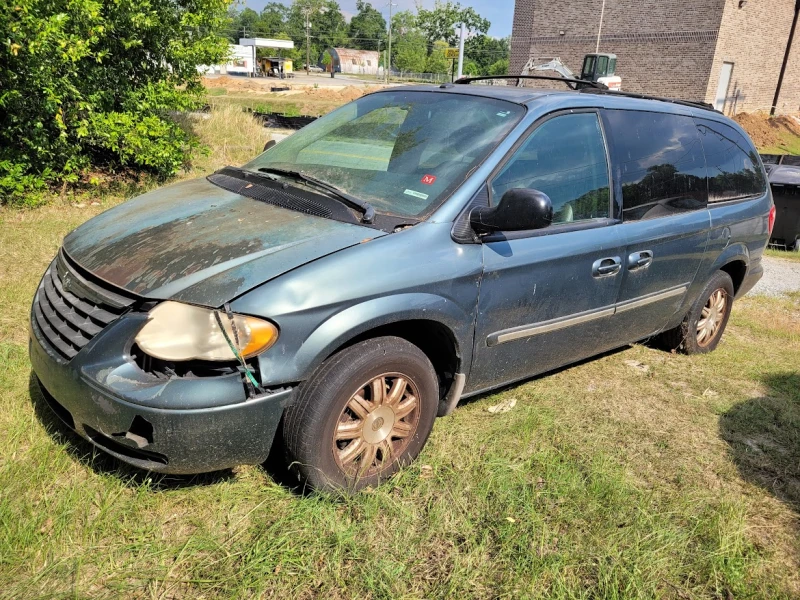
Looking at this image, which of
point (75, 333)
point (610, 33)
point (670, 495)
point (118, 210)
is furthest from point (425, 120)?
point (610, 33)

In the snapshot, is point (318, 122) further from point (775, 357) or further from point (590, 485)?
point (775, 357)

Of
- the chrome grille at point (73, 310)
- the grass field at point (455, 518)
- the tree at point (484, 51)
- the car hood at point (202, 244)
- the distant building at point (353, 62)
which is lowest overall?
the grass field at point (455, 518)

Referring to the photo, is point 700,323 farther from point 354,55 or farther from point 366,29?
point 366,29

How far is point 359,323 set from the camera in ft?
8.50

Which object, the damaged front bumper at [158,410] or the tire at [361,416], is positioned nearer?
the damaged front bumper at [158,410]

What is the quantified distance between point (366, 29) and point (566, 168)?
13030cm

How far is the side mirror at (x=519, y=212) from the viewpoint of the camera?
2.79 metres

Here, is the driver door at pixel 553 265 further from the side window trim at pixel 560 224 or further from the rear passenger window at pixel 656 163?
the rear passenger window at pixel 656 163

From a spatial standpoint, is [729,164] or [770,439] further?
[729,164]

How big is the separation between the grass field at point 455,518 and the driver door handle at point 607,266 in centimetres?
86

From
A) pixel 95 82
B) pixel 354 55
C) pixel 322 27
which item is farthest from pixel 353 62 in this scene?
pixel 95 82

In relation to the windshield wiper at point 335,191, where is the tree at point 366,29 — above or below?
above

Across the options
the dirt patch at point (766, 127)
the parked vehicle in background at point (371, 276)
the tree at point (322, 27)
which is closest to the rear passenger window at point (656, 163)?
the parked vehicle in background at point (371, 276)

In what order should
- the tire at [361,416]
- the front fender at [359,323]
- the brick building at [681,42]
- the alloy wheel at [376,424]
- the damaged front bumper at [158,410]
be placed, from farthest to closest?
the brick building at [681,42] < the alloy wheel at [376,424] < the tire at [361,416] < the front fender at [359,323] < the damaged front bumper at [158,410]
